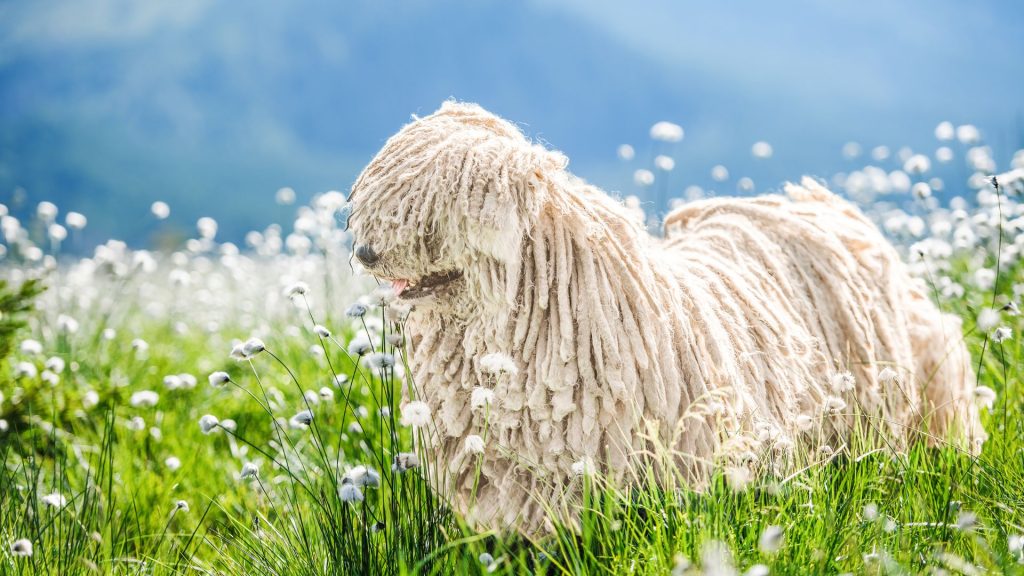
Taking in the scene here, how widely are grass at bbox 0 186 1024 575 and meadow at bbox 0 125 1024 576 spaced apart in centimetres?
1

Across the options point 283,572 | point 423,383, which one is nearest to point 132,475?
point 283,572

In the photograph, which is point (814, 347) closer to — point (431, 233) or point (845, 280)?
point (845, 280)

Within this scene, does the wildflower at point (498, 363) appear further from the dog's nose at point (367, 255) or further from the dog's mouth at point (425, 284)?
the dog's nose at point (367, 255)

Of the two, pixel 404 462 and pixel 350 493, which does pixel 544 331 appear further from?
pixel 350 493

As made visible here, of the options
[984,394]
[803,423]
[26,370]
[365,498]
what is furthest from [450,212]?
[26,370]

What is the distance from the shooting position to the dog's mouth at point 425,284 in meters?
2.36

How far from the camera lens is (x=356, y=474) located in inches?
86.6

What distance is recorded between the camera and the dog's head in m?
2.26

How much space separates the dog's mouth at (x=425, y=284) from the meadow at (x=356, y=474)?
51 mm

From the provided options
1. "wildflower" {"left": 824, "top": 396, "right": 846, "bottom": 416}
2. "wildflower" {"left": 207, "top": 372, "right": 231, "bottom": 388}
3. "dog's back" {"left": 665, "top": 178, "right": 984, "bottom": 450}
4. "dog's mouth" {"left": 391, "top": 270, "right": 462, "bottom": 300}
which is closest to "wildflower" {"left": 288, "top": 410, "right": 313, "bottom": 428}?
"wildflower" {"left": 207, "top": 372, "right": 231, "bottom": 388}

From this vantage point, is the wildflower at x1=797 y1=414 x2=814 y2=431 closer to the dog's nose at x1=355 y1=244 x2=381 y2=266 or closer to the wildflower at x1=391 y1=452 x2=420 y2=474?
the wildflower at x1=391 y1=452 x2=420 y2=474

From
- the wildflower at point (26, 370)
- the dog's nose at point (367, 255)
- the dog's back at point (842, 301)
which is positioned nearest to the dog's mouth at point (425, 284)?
the dog's nose at point (367, 255)

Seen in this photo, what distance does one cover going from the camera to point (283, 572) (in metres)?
2.47

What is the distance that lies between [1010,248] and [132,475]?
4102 millimetres
